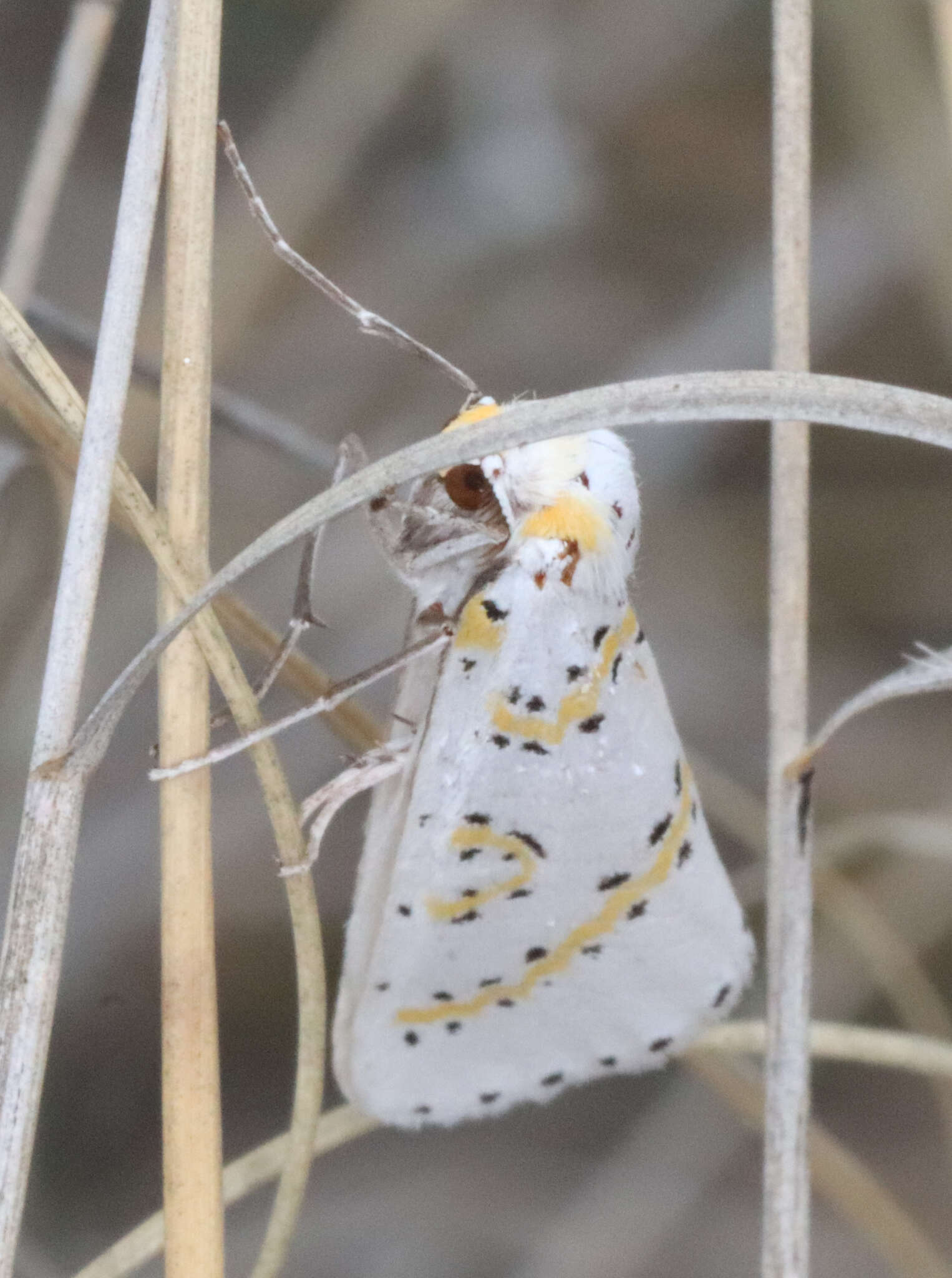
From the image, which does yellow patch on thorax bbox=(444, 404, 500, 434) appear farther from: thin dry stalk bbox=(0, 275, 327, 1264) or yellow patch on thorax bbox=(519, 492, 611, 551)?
thin dry stalk bbox=(0, 275, 327, 1264)

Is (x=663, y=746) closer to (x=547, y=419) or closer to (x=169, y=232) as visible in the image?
(x=547, y=419)

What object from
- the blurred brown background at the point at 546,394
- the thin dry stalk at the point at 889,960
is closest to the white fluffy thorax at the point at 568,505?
the blurred brown background at the point at 546,394

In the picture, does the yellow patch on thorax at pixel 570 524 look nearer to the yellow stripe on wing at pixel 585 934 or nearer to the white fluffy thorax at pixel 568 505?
the white fluffy thorax at pixel 568 505

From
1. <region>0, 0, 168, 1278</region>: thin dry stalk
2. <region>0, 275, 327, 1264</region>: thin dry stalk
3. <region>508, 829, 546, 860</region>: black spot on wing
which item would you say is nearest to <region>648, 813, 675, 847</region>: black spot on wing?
<region>508, 829, 546, 860</region>: black spot on wing

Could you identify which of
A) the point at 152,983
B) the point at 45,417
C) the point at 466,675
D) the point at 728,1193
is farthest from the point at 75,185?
the point at 728,1193

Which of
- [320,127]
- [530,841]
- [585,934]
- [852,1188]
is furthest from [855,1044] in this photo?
[320,127]

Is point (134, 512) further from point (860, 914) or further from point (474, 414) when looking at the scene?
point (860, 914)
